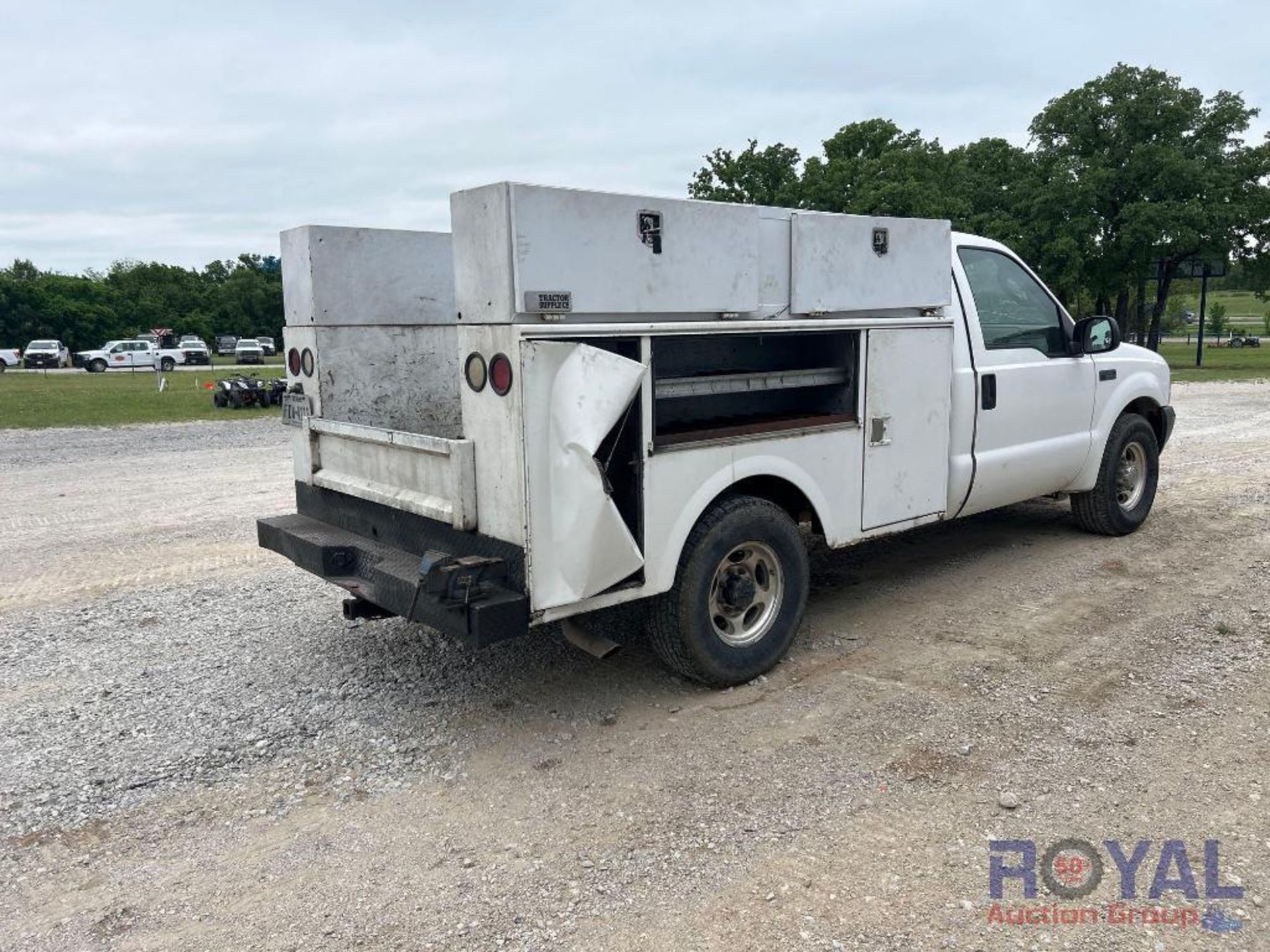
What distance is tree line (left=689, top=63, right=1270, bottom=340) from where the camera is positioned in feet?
98.9

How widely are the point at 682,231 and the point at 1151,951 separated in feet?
9.93

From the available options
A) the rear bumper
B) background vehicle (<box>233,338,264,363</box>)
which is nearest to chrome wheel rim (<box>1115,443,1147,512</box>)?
the rear bumper

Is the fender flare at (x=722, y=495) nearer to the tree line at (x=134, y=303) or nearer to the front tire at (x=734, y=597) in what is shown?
the front tire at (x=734, y=597)

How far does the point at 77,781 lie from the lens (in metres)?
3.87

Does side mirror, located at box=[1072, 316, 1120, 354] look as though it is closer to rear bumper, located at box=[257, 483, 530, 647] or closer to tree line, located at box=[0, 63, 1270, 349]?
rear bumper, located at box=[257, 483, 530, 647]

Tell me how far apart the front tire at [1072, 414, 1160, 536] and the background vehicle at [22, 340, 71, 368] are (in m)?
51.0

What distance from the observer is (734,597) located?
4.57m

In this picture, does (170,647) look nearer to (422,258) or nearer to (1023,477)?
(422,258)

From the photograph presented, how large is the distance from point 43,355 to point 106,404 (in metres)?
30.7

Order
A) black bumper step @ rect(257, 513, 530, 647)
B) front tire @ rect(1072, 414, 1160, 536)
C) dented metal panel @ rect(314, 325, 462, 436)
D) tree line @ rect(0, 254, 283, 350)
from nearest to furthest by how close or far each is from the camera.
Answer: black bumper step @ rect(257, 513, 530, 647) → dented metal panel @ rect(314, 325, 462, 436) → front tire @ rect(1072, 414, 1160, 536) → tree line @ rect(0, 254, 283, 350)

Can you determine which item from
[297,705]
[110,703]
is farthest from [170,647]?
[297,705]

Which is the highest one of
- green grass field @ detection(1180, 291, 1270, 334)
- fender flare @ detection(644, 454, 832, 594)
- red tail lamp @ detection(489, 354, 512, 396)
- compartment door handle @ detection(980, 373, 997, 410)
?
green grass field @ detection(1180, 291, 1270, 334)

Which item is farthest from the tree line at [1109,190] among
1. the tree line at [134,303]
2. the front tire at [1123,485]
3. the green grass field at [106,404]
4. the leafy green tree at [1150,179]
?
the tree line at [134,303]

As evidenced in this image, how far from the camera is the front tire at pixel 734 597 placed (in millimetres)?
4312
